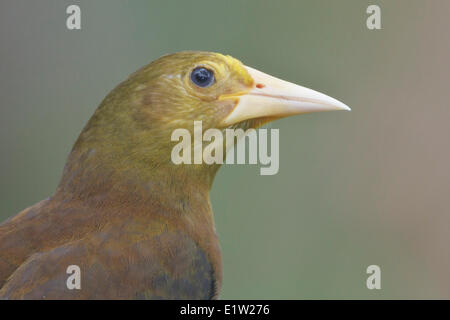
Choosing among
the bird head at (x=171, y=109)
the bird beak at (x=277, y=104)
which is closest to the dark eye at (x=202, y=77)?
the bird head at (x=171, y=109)

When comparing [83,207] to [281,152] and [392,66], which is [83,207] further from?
[392,66]

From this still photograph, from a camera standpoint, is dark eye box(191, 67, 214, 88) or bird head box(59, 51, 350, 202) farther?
dark eye box(191, 67, 214, 88)

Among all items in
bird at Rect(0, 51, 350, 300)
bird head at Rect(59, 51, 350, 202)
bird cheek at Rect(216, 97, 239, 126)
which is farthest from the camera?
bird cheek at Rect(216, 97, 239, 126)

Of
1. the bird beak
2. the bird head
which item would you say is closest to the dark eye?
the bird head

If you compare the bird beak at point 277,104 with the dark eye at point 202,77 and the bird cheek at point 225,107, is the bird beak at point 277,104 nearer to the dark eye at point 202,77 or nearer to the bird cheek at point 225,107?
the bird cheek at point 225,107

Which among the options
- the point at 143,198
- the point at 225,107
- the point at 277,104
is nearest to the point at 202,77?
the point at 225,107

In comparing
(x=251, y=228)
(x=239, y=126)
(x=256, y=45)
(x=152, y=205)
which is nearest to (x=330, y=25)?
(x=256, y=45)

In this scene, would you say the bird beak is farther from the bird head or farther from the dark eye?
the dark eye
